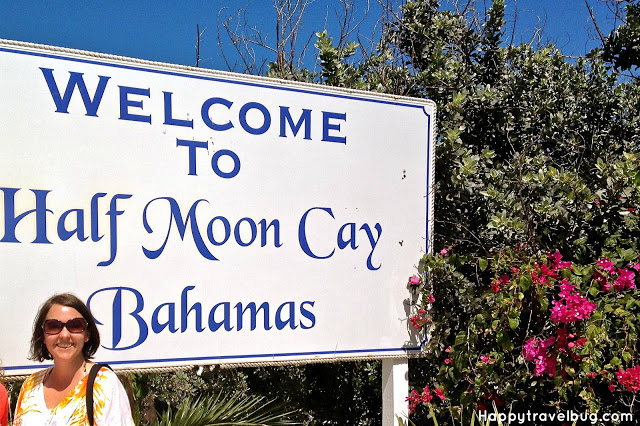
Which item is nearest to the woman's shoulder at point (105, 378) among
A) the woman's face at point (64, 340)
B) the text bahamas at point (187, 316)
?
the woman's face at point (64, 340)

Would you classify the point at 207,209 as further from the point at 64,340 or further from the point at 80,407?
the point at 80,407

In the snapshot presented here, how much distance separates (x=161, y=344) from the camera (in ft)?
9.61

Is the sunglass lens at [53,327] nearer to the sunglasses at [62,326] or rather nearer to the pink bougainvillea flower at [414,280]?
the sunglasses at [62,326]

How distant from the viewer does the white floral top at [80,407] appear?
199 cm

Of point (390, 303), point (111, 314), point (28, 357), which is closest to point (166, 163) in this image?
point (111, 314)

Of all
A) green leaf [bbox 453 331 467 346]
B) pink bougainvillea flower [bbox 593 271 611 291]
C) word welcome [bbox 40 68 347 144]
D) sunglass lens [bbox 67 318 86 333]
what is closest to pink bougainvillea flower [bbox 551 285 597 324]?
pink bougainvillea flower [bbox 593 271 611 291]

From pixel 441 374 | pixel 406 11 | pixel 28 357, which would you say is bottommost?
pixel 441 374

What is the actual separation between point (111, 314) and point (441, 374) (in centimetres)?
171

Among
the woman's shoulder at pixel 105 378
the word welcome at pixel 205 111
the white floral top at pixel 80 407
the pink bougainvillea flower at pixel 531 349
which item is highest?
the word welcome at pixel 205 111

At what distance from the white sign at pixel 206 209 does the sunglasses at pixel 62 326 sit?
2.33 feet

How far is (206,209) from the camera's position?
3041 millimetres

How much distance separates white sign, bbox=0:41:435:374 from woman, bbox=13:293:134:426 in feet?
2.28

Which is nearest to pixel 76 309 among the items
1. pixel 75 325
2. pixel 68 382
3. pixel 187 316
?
pixel 75 325

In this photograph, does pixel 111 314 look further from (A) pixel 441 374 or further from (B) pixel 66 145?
(A) pixel 441 374
